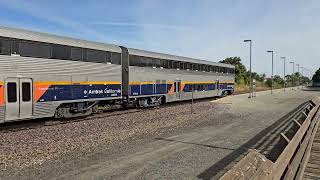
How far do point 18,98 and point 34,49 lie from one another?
2.54 m

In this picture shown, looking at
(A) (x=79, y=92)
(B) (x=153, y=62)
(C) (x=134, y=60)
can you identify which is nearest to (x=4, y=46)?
(A) (x=79, y=92)

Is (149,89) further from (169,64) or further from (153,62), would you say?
(169,64)

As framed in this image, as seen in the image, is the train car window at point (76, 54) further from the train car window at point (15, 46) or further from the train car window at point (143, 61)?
the train car window at point (143, 61)

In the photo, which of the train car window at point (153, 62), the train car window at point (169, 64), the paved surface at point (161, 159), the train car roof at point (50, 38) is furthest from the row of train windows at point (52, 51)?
the train car window at point (169, 64)

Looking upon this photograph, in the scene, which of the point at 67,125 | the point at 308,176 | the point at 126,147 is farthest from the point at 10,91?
the point at 308,176

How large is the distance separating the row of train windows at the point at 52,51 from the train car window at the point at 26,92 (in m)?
1.42

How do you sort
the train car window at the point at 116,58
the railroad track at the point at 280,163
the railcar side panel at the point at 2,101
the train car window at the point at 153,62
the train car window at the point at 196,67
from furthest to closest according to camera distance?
the train car window at the point at 196,67 → the train car window at the point at 153,62 → the train car window at the point at 116,58 → the railcar side panel at the point at 2,101 → the railroad track at the point at 280,163

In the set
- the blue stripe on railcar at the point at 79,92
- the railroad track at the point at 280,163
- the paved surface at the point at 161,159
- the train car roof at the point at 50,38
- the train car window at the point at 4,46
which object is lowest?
the paved surface at the point at 161,159

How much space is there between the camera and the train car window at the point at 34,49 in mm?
14586

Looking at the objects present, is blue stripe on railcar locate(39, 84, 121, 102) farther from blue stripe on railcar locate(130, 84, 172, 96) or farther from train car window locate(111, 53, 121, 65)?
blue stripe on railcar locate(130, 84, 172, 96)

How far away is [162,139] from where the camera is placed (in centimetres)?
1209

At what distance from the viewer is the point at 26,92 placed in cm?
1466

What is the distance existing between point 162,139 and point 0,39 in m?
8.31

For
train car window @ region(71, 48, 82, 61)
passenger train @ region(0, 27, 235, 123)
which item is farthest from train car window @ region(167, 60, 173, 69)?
train car window @ region(71, 48, 82, 61)
